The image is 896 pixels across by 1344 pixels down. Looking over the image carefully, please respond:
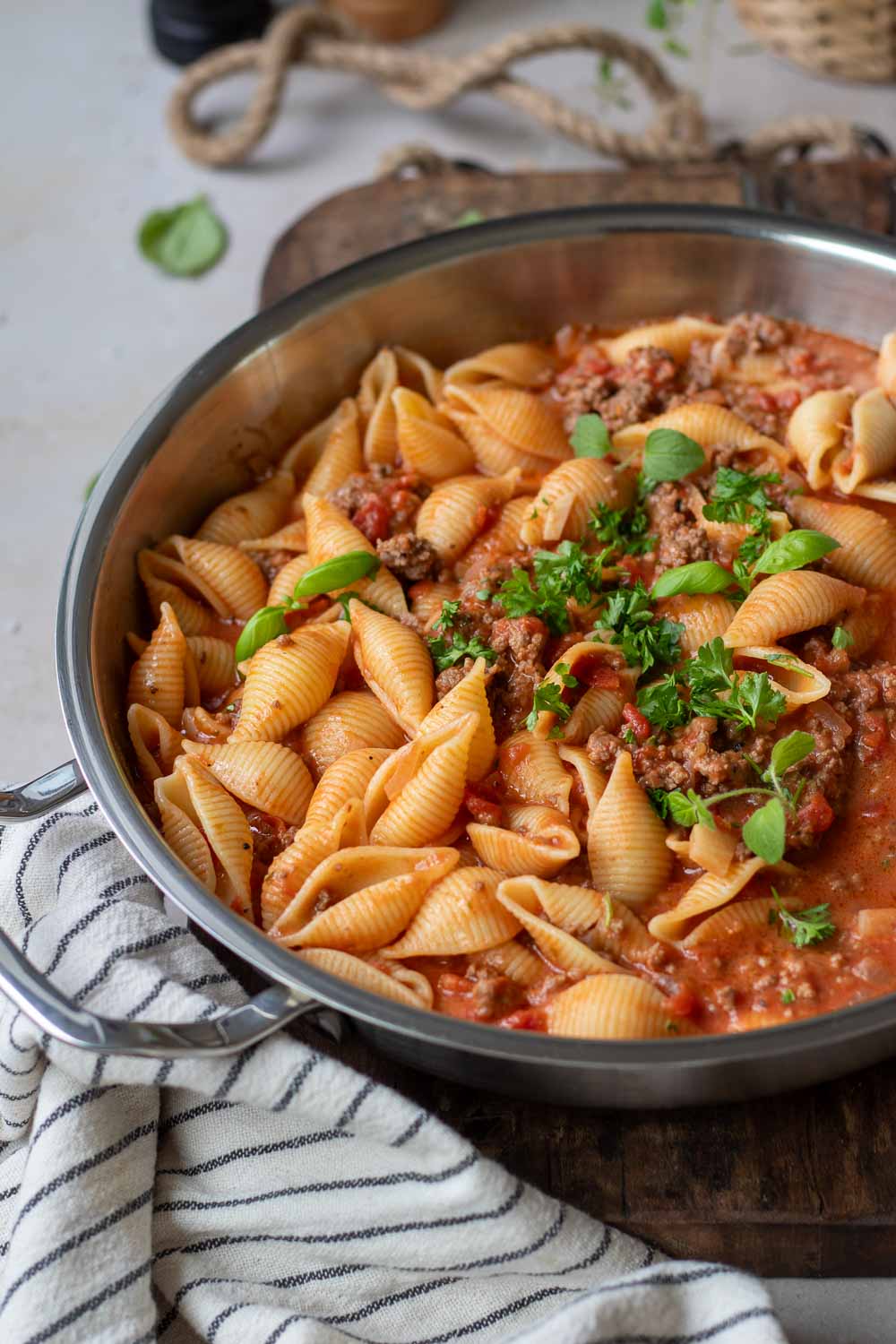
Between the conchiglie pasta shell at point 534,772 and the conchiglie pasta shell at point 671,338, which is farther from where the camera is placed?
the conchiglie pasta shell at point 671,338

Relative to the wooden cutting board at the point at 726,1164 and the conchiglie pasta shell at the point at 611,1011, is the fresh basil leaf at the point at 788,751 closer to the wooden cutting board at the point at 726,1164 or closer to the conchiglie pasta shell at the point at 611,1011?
the conchiglie pasta shell at the point at 611,1011

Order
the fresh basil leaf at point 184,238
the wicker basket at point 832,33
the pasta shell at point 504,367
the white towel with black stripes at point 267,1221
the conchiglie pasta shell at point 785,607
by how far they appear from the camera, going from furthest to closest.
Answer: the fresh basil leaf at point 184,238 → the wicker basket at point 832,33 → the pasta shell at point 504,367 → the conchiglie pasta shell at point 785,607 → the white towel with black stripes at point 267,1221

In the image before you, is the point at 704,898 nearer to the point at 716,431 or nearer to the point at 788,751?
the point at 788,751

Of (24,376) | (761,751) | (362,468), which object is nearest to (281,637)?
(362,468)

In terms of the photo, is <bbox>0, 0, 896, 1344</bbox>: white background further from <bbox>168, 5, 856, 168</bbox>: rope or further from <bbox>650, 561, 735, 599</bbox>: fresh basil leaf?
<bbox>650, 561, 735, 599</bbox>: fresh basil leaf

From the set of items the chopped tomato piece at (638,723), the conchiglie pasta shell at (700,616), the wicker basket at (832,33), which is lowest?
the chopped tomato piece at (638,723)

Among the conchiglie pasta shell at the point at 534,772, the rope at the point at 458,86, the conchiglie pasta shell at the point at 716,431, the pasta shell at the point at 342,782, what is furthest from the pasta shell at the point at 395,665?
the rope at the point at 458,86

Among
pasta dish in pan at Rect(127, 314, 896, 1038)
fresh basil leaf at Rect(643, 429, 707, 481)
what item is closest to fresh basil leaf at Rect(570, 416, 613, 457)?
pasta dish in pan at Rect(127, 314, 896, 1038)
